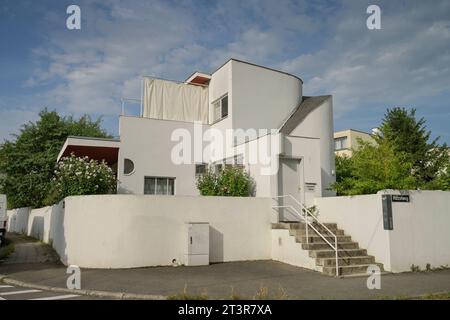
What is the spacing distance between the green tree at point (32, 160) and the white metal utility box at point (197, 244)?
752 inches

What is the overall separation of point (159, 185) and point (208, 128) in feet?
12.3

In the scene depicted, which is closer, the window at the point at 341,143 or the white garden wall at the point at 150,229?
the white garden wall at the point at 150,229

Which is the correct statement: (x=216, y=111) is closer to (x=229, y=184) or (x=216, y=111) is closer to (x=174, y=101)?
(x=174, y=101)

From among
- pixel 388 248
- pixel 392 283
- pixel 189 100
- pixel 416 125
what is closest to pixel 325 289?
pixel 392 283

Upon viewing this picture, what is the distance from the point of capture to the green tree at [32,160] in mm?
27547

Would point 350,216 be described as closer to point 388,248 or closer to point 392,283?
point 388,248

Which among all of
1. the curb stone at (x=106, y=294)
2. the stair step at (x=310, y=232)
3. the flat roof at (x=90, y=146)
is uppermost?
the flat roof at (x=90, y=146)

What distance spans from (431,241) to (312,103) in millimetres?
8713

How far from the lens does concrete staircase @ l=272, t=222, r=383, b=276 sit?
10.1 meters

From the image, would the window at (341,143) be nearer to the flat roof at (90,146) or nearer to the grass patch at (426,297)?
the flat roof at (90,146)

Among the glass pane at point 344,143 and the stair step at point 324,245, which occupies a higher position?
the glass pane at point 344,143

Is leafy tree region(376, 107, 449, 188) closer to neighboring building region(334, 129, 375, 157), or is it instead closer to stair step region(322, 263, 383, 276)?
stair step region(322, 263, 383, 276)

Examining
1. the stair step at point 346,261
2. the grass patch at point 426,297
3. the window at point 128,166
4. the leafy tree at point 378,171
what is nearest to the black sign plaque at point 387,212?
the leafy tree at point 378,171
